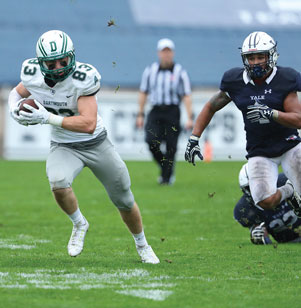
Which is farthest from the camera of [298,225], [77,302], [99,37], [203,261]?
[99,37]

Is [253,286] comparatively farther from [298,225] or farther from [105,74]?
[105,74]

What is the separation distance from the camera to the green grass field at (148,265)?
3.68 meters

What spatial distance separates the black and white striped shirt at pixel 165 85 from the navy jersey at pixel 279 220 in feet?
14.0

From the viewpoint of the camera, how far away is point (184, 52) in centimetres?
2092

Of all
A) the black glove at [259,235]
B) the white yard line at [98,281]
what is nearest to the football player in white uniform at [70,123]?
the white yard line at [98,281]

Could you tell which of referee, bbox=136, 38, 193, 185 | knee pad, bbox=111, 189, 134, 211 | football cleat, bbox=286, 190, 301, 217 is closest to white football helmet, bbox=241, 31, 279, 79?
football cleat, bbox=286, 190, 301, 217

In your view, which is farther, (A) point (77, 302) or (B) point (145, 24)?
(B) point (145, 24)

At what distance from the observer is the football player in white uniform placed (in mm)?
4504

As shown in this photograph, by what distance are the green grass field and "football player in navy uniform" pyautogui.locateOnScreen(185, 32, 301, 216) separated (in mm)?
440

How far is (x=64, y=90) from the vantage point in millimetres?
4648

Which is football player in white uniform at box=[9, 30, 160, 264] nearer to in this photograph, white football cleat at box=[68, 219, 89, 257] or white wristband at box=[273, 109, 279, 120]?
white football cleat at box=[68, 219, 89, 257]

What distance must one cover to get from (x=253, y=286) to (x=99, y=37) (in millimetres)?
17234

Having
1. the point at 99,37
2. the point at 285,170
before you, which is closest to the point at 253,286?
the point at 285,170

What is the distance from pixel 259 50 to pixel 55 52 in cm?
134
